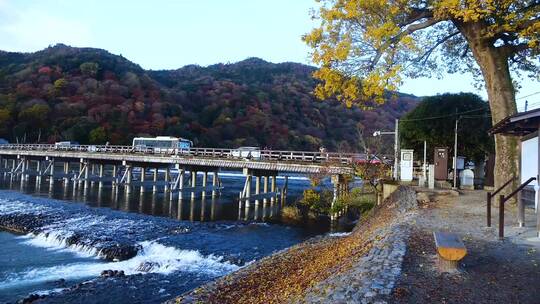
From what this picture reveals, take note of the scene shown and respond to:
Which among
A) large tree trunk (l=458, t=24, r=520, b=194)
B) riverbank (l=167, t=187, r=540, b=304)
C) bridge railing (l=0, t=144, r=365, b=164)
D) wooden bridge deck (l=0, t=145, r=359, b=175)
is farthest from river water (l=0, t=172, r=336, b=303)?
large tree trunk (l=458, t=24, r=520, b=194)

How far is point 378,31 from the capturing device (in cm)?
1084

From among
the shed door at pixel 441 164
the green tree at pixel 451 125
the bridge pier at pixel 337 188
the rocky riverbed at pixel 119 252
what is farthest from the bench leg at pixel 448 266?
the green tree at pixel 451 125

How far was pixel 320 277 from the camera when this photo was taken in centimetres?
640

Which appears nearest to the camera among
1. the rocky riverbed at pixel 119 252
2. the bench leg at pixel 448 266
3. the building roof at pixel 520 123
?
the bench leg at pixel 448 266

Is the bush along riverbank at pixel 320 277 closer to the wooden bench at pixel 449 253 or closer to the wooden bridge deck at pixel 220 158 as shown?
the wooden bench at pixel 449 253

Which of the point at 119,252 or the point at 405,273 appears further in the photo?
the point at 119,252

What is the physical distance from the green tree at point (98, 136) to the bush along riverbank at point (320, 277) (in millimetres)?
59111

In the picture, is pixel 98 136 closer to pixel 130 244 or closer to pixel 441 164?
pixel 130 244

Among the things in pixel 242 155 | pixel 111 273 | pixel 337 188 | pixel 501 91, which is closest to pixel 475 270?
pixel 501 91

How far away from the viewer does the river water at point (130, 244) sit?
1117 cm

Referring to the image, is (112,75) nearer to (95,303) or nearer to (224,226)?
(224,226)

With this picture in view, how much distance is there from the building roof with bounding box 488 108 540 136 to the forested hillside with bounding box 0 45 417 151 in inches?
1770

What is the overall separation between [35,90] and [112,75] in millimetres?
15860

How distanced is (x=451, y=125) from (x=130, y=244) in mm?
22332
